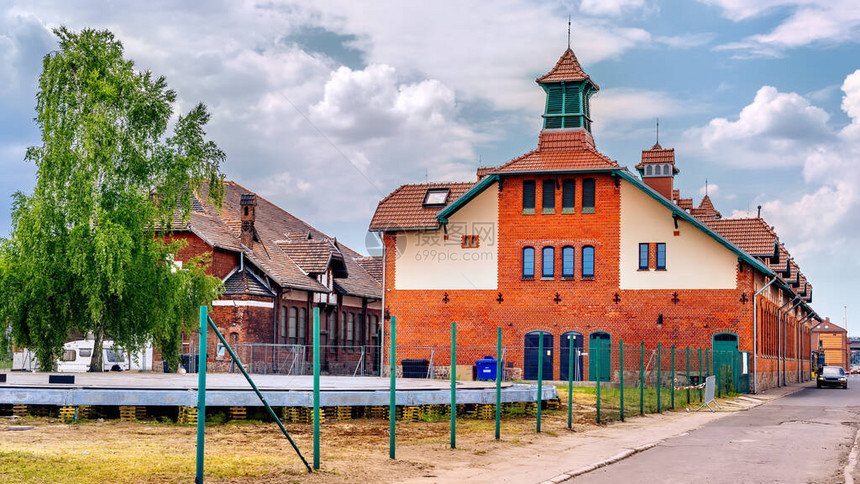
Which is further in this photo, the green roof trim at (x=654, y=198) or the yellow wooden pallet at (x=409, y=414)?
the green roof trim at (x=654, y=198)

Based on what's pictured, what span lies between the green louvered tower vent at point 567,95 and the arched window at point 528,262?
6467 mm

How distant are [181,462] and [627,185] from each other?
3431 centimetres

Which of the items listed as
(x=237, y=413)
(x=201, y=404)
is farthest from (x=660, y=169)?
(x=201, y=404)

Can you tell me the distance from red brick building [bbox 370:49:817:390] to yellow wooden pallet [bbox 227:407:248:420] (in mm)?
23958

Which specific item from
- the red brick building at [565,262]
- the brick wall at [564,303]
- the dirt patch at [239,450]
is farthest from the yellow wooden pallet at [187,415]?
the red brick building at [565,262]

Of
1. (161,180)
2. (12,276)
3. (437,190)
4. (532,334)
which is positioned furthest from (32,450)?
(437,190)

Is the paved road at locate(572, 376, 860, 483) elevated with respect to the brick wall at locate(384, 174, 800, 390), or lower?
lower

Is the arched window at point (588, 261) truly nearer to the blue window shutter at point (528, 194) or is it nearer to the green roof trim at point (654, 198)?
the blue window shutter at point (528, 194)

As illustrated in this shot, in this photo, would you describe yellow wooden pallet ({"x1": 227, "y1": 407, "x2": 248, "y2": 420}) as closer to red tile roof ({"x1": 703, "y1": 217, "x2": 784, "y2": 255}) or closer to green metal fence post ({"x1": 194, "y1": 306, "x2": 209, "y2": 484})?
green metal fence post ({"x1": 194, "y1": 306, "x2": 209, "y2": 484})

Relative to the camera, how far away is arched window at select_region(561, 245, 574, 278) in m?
45.9

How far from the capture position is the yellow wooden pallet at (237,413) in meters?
19.9

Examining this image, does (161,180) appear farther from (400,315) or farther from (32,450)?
(32,450)

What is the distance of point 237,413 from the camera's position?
19875 mm

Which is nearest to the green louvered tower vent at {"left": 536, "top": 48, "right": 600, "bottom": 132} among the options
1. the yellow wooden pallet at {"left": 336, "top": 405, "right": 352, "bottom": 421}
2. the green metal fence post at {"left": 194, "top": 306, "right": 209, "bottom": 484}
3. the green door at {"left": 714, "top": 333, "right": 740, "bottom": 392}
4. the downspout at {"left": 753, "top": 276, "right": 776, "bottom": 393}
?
the downspout at {"left": 753, "top": 276, "right": 776, "bottom": 393}
